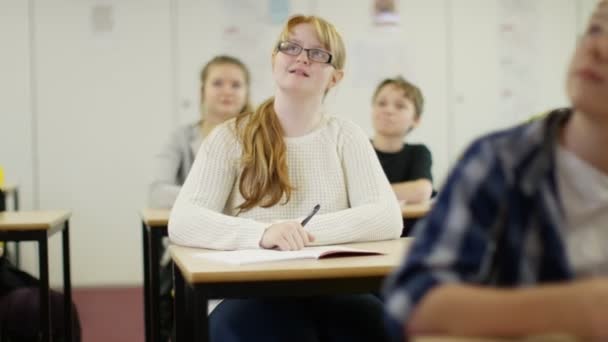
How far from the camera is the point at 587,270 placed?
105 cm

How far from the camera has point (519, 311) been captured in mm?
874

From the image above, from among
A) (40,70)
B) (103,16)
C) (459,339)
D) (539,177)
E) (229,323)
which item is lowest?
(229,323)

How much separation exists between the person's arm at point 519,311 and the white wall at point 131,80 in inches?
188

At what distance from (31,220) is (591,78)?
7.99ft

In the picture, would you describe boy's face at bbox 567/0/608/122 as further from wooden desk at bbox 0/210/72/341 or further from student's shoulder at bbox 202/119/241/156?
wooden desk at bbox 0/210/72/341

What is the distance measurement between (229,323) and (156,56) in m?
4.03

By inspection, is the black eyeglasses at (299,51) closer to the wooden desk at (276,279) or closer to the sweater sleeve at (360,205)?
the sweater sleeve at (360,205)

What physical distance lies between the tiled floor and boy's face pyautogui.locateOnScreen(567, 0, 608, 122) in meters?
3.33

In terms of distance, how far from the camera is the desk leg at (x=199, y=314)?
1.62m

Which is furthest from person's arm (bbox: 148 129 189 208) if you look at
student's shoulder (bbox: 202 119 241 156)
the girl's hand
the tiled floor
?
the girl's hand

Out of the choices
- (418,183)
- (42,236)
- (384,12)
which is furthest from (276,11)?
(42,236)

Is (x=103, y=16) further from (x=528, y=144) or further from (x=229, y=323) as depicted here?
(x=528, y=144)

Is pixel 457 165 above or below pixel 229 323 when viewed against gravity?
above

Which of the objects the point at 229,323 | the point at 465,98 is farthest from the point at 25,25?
the point at 229,323
